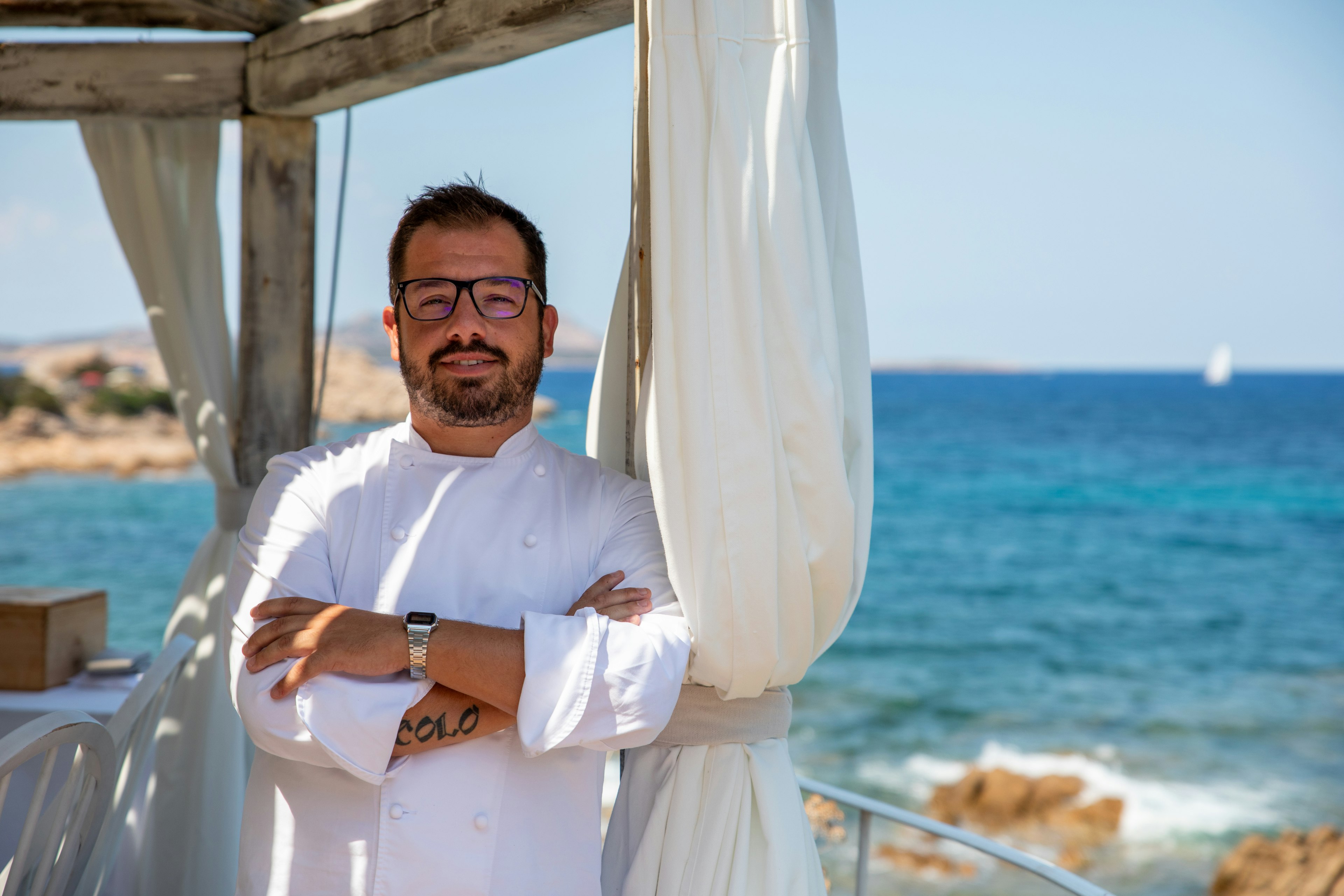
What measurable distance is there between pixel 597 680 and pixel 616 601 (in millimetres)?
156

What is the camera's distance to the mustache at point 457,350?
163 centimetres

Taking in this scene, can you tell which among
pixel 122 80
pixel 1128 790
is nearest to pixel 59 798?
pixel 122 80

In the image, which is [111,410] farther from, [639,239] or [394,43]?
[639,239]

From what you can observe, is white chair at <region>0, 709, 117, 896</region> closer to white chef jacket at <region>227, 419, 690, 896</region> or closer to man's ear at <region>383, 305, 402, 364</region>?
white chef jacket at <region>227, 419, 690, 896</region>

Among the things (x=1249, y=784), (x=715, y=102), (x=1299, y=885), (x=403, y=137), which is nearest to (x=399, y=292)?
(x=715, y=102)

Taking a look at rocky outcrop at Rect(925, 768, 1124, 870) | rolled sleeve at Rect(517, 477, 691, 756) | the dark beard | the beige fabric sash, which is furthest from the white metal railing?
rocky outcrop at Rect(925, 768, 1124, 870)

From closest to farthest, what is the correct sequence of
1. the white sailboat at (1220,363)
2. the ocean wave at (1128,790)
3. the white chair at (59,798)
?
the white chair at (59,798) < the ocean wave at (1128,790) < the white sailboat at (1220,363)

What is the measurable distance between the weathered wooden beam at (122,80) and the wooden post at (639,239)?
5.45 ft

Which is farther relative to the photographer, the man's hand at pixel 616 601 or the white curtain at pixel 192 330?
the white curtain at pixel 192 330

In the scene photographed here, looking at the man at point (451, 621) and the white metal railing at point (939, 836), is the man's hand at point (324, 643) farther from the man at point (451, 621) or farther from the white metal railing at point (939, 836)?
the white metal railing at point (939, 836)

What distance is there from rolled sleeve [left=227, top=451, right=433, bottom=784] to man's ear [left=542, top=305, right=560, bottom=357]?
53 cm

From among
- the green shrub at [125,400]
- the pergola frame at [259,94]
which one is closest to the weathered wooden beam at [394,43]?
the pergola frame at [259,94]

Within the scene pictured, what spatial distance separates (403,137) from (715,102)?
1310 inches

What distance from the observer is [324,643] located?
136 cm
